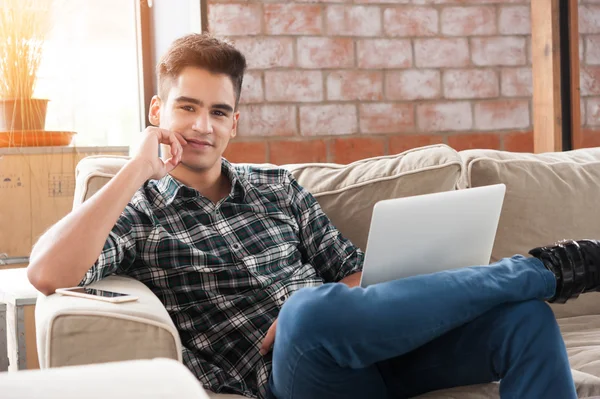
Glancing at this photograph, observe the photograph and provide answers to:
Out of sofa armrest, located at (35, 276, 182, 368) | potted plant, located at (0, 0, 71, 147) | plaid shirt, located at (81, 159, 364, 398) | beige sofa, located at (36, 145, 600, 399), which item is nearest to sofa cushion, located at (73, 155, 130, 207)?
beige sofa, located at (36, 145, 600, 399)

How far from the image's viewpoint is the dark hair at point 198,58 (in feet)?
5.65

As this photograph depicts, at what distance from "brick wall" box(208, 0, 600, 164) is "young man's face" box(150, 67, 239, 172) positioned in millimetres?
1033

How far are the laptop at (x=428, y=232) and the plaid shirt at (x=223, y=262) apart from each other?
381 millimetres

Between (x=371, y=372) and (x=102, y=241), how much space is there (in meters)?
0.55

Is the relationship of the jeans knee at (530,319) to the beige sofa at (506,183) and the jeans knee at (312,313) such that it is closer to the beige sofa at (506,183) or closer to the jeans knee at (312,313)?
the jeans knee at (312,313)

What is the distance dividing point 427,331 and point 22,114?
217 cm

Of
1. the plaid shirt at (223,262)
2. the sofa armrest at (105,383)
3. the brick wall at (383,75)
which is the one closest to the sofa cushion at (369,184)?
the plaid shirt at (223,262)

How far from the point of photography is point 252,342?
1.54m

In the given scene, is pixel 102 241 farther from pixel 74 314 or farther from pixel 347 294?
pixel 347 294

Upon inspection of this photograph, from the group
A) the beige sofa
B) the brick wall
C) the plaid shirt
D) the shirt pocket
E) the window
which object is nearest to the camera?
the plaid shirt

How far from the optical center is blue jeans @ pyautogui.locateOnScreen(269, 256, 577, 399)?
1159 mm

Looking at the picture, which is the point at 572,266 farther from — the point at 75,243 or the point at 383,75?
the point at 383,75

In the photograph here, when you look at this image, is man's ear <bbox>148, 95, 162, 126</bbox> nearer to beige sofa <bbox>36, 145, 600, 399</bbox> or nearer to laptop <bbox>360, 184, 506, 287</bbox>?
beige sofa <bbox>36, 145, 600, 399</bbox>

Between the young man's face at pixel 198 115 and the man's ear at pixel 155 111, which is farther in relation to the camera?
the man's ear at pixel 155 111
